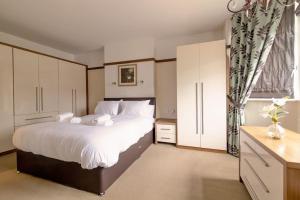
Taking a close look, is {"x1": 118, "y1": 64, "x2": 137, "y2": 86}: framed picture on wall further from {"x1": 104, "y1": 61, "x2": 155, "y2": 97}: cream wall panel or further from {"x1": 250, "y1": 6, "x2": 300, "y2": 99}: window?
{"x1": 250, "y1": 6, "x2": 300, "y2": 99}: window

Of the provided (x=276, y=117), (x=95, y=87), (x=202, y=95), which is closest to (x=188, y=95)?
(x=202, y=95)

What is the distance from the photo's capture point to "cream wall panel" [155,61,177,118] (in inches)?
149

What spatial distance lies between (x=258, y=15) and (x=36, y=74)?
4542 millimetres

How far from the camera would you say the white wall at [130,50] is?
152 inches

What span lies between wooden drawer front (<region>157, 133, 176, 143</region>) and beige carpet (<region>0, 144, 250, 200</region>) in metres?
0.72

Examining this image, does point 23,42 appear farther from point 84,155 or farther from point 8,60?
point 84,155

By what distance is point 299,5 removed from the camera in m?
2.06

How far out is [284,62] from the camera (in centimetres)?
226

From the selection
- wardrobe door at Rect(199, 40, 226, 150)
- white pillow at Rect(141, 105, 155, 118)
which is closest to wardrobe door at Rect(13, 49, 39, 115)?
white pillow at Rect(141, 105, 155, 118)

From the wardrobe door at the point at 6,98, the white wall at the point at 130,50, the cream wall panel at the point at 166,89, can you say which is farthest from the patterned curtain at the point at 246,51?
the wardrobe door at the point at 6,98

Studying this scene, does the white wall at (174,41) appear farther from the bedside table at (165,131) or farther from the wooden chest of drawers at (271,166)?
the wooden chest of drawers at (271,166)

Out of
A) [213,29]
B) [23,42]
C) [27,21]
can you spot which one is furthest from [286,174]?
[23,42]

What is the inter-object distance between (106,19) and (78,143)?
7.85 feet

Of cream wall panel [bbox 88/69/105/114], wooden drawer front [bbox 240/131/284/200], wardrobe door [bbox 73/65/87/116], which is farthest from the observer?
cream wall panel [bbox 88/69/105/114]
